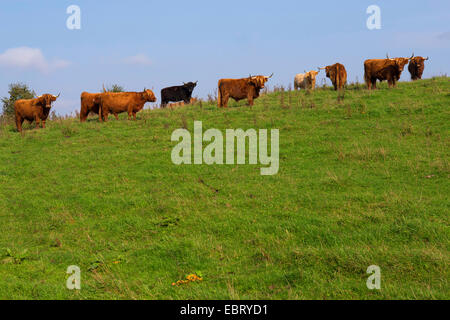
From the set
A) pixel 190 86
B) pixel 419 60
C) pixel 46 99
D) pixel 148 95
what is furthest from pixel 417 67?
pixel 46 99

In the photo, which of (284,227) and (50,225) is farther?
(50,225)

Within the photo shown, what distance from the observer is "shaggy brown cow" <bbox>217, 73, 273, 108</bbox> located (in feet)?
65.3

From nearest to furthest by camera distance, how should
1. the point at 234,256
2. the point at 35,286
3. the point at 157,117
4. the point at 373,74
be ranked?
the point at 35,286 → the point at 234,256 → the point at 157,117 → the point at 373,74

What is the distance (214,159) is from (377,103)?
26.8ft

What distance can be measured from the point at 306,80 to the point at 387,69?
7.86m

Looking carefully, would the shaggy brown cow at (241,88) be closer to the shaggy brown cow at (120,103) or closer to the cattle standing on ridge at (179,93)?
the shaggy brown cow at (120,103)

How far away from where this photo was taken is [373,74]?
21.9m

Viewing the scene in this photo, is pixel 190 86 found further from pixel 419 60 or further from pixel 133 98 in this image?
pixel 419 60

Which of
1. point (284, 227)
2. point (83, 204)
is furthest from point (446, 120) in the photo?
point (83, 204)

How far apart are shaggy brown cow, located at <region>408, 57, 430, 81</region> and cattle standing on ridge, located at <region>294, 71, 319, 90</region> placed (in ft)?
19.9

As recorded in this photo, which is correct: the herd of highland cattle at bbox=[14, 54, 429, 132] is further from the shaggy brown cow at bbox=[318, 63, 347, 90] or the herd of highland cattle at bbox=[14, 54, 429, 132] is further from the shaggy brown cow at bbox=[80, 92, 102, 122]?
the shaggy brown cow at bbox=[318, 63, 347, 90]

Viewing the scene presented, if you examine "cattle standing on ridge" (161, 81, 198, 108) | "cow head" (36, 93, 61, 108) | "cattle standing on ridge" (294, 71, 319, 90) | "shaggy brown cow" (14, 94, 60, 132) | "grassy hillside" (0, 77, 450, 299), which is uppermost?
"cattle standing on ridge" (294, 71, 319, 90)

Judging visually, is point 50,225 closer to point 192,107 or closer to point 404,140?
point 404,140

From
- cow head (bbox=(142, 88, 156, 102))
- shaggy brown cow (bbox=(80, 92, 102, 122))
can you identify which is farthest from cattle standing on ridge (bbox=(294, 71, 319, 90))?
shaggy brown cow (bbox=(80, 92, 102, 122))
